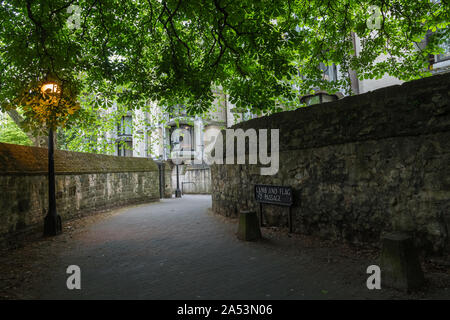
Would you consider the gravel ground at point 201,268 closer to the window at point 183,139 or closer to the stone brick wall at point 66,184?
the stone brick wall at point 66,184

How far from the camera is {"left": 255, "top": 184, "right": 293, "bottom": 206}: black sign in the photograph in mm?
6211

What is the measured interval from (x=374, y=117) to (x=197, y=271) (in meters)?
4.38

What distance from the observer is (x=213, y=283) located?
362 cm

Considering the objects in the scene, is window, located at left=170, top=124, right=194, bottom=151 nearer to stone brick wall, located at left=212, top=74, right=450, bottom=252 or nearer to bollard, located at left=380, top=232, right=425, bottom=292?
stone brick wall, located at left=212, top=74, right=450, bottom=252

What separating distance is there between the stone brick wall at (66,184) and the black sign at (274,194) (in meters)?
6.28

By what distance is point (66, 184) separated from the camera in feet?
30.2

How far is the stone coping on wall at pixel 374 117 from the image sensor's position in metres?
4.10

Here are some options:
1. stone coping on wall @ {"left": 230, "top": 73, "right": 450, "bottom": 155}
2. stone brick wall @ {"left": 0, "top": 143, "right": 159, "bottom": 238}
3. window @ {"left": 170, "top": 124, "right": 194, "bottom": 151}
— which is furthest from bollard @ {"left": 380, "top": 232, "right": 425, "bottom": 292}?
window @ {"left": 170, "top": 124, "right": 194, "bottom": 151}

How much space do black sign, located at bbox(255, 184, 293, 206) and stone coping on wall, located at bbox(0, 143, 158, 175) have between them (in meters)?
6.34
